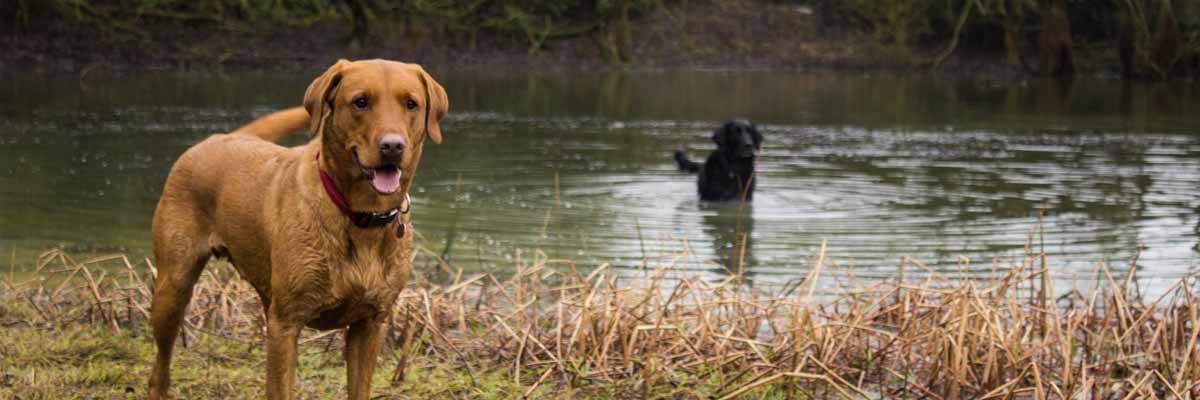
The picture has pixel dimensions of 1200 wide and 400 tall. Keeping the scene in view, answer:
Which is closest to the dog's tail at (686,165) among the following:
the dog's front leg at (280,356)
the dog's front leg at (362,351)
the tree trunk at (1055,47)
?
the dog's front leg at (362,351)

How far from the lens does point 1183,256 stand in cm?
1012

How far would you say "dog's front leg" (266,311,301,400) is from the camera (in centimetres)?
414

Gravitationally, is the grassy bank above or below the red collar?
below

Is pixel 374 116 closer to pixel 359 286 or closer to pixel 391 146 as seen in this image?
pixel 391 146

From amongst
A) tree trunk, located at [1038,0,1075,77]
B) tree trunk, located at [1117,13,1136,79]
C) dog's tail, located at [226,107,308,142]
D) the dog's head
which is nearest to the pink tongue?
the dog's head

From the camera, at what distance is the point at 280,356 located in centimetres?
418

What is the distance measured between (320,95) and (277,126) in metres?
1.30

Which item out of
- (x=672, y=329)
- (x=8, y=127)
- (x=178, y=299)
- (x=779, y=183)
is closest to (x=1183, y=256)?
(x=779, y=183)

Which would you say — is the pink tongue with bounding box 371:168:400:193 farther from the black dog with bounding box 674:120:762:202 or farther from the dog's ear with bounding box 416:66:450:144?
the black dog with bounding box 674:120:762:202

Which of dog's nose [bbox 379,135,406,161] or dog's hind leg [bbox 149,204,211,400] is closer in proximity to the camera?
dog's nose [bbox 379,135,406,161]

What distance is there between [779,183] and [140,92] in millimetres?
13558

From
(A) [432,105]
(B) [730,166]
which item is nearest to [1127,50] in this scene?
(B) [730,166]

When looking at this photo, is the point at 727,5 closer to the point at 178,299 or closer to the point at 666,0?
the point at 666,0

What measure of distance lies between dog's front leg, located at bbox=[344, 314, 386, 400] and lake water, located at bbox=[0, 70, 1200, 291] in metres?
2.51
